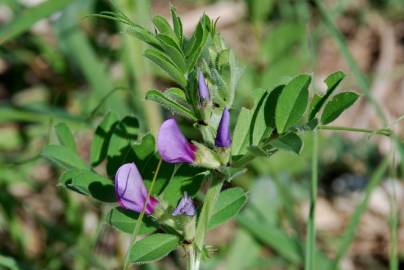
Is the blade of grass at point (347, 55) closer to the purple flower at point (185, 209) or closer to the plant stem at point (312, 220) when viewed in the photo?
the plant stem at point (312, 220)

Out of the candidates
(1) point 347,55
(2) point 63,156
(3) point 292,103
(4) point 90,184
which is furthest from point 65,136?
(1) point 347,55

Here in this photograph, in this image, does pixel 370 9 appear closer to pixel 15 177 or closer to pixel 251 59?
pixel 251 59

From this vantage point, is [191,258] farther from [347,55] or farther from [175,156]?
[347,55]

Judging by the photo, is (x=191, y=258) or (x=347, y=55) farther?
(x=347, y=55)

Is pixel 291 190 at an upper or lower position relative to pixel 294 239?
upper

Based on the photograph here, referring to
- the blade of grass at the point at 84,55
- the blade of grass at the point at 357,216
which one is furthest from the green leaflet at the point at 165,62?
the blade of grass at the point at 84,55

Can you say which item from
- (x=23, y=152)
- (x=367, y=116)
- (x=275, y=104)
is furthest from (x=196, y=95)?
(x=367, y=116)
